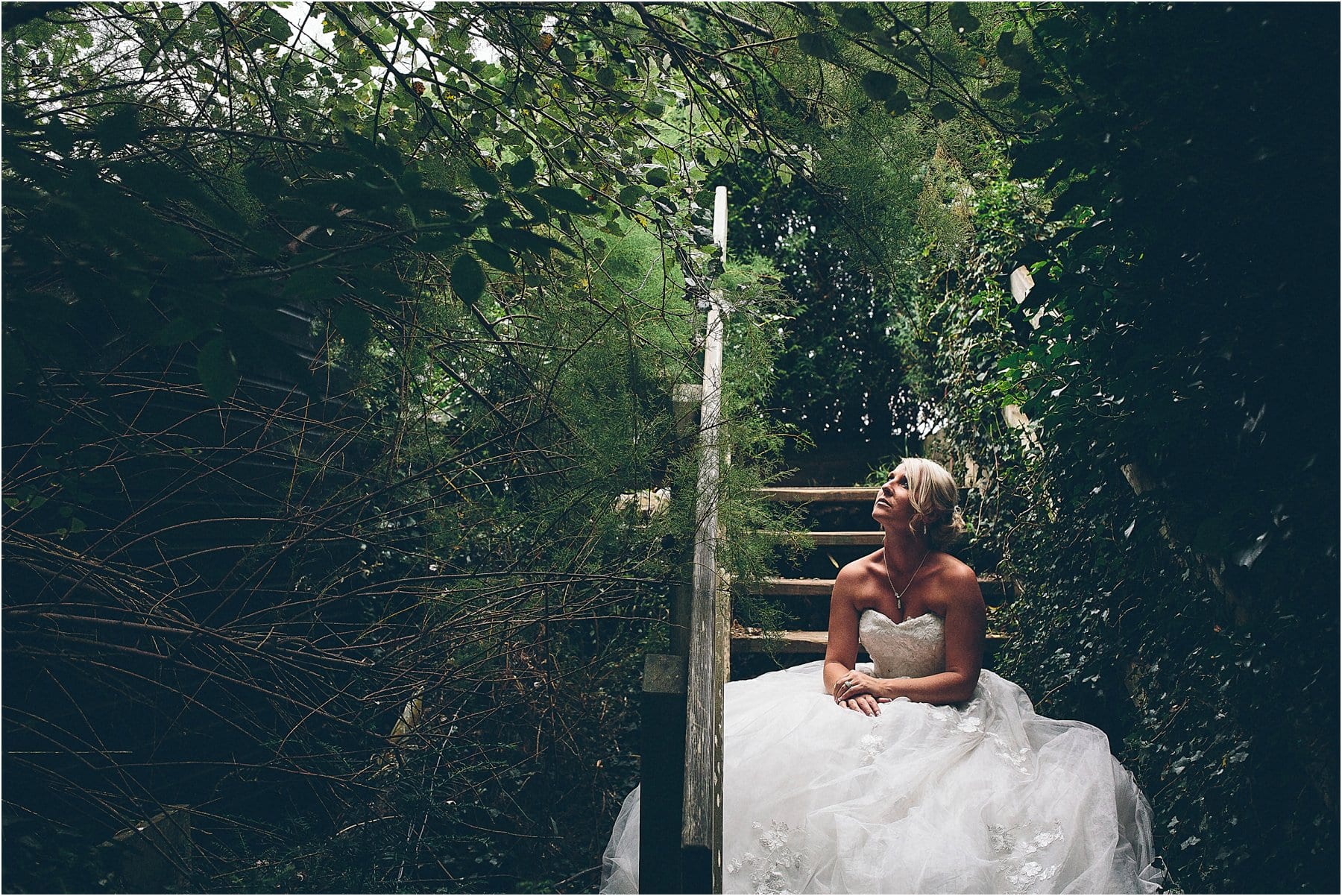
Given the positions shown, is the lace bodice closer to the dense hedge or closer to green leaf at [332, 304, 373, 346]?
the dense hedge

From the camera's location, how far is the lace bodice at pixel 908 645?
9.89 ft

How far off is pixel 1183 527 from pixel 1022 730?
98 centimetres

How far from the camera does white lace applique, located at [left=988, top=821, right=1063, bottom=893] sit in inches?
84.4

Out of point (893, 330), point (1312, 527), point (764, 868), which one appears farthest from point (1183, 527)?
point (893, 330)

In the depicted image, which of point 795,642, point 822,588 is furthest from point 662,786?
point 822,588

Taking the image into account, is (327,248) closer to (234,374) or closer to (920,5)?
(234,374)

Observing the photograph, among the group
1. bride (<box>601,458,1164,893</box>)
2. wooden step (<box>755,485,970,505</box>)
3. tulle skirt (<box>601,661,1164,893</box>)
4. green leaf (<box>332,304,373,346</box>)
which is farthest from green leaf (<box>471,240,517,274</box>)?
wooden step (<box>755,485,970,505</box>)

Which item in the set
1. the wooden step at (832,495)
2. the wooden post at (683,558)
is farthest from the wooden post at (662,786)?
the wooden step at (832,495)

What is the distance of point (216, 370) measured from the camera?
131 centimetres

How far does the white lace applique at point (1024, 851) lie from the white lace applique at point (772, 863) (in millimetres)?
533

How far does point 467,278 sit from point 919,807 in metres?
1.90

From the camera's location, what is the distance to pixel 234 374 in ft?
4.41

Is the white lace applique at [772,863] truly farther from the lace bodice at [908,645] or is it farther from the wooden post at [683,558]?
the lace bodice at [908,645]

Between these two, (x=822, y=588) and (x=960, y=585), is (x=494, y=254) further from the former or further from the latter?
(x=822, y=588)
